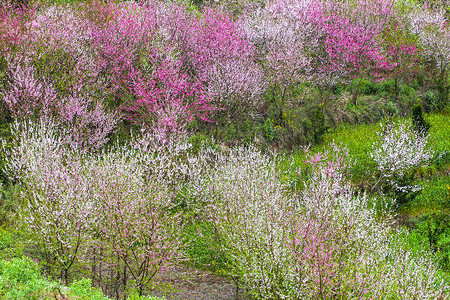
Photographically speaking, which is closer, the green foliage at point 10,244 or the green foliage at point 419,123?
the green foliage at point 10,244

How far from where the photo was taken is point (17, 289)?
5426mm

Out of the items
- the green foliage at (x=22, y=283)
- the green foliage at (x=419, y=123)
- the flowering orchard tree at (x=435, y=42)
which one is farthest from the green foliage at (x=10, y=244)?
the flowering orchard tree at (x=435, y=42)

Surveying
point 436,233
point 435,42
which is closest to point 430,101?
point 435,42

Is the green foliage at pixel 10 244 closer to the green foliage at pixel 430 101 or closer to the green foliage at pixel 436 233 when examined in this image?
the green foliage at pixel 436 233

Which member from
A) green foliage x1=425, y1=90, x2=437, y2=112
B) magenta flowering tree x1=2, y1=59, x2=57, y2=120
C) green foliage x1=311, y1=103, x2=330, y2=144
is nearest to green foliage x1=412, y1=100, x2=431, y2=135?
green foliage x1=311, y1=103, x2=330, y2=144

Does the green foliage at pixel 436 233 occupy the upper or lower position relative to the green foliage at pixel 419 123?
lower

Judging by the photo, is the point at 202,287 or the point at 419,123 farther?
the point at 419,123

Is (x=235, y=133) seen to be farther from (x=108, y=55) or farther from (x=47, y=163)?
(x=47, y=163)

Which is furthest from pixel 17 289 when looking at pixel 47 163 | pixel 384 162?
pixel 384 162

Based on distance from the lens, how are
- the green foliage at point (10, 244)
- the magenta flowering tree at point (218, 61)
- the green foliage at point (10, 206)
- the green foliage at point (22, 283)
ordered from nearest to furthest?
the green foliage at point (22, 283) < the green foliage at point (10, 244) < the green foliage at point (10, 206) < the magenta flowering tree at point (218, 61)

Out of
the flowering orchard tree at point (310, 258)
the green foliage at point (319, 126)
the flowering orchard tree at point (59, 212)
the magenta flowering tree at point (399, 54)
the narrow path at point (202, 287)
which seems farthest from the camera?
the magenta flowering tree at point (399, 54)

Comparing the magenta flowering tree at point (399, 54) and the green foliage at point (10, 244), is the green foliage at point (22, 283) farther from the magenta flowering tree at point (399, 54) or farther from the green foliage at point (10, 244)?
the magenta flowering tree at point (399, 54)

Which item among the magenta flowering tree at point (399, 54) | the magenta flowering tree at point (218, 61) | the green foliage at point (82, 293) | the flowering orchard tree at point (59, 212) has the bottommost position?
the green foliage at point (82, 293)

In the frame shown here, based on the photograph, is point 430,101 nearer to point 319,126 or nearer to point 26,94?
point 319,126
